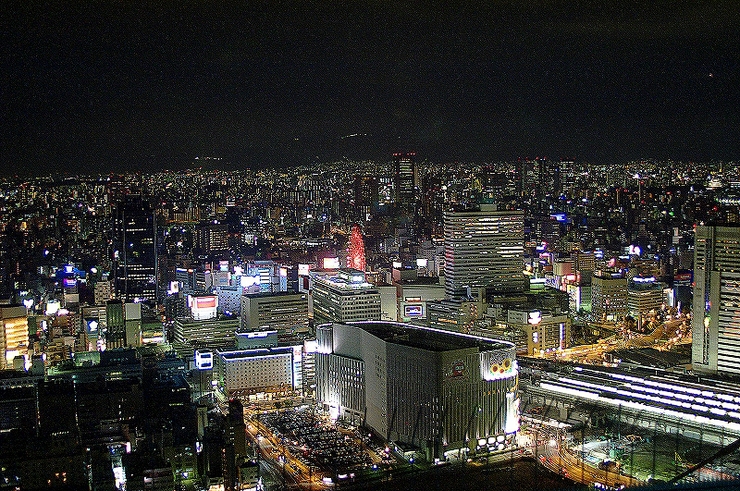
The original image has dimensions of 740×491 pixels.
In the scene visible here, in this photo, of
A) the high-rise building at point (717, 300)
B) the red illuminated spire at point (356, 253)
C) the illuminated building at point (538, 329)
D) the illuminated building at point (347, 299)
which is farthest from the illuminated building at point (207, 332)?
the high-rise building at point (717, 300)

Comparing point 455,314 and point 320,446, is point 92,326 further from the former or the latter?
point 320,446

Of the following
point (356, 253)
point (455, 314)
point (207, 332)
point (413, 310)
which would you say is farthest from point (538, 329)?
point (207, 332)

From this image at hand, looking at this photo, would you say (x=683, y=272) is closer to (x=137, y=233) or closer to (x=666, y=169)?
(x=666, y=169)

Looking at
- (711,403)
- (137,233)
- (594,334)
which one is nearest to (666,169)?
(594,334)

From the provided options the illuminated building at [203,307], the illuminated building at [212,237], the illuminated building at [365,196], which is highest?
the illuminated building at [365,196]

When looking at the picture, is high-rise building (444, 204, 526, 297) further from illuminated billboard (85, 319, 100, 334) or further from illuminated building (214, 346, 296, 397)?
illuminated billboard (85, 319, 100, 334)

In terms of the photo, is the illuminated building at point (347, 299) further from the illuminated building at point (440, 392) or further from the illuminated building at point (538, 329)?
the illuminated building at point (440, 392)

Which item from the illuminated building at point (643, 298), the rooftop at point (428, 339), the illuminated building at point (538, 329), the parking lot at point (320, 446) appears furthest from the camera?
the illuminated building at point (643, 298)
